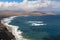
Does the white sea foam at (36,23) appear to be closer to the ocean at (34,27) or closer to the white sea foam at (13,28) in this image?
the ocean at (34,27)

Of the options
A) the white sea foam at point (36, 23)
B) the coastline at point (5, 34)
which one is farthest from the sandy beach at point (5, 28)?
the white sea foam at point (36, 23)

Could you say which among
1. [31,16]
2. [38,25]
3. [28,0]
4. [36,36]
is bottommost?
[36,36]

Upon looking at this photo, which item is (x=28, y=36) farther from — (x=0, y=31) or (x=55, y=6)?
(x=55, y=6)

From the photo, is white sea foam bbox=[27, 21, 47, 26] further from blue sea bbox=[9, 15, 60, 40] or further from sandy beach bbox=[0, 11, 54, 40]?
sandy beach bbox=[0, 11, 54, 40]

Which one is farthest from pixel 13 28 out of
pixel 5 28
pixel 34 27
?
pixel 34 27

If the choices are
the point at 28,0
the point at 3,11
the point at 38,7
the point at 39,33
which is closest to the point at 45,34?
the point at 39,33

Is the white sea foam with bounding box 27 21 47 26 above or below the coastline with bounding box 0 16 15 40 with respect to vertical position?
above

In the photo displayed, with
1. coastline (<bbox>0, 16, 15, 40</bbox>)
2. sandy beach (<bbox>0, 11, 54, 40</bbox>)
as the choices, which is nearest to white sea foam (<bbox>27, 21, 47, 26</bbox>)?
sandy beach (<bbox>0, 11, 54, 40</bbox>)

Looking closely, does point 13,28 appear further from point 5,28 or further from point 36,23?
point 36,23
